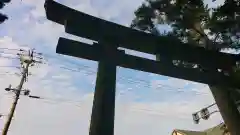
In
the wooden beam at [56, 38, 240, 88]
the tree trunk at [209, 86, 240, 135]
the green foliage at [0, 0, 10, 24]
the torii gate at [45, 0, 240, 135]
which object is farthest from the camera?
the green foliage at [0, 0, 10, 24]

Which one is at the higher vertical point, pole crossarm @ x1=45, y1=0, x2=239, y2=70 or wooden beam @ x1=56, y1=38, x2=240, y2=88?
pole crossarm @ x1=45, y1=0, x2=239, y2=70

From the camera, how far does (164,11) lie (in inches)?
333

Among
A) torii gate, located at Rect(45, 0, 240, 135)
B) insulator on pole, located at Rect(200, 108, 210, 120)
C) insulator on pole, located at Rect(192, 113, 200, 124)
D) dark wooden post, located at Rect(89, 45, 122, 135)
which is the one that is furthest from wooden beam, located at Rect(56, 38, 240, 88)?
insulator on pole, located at Rect(192, 113, 200, 124)

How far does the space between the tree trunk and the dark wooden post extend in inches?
135

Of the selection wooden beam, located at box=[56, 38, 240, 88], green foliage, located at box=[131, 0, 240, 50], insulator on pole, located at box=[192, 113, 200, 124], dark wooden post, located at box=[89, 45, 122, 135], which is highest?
green foliage, located at box=[131, 0, 240, 50]

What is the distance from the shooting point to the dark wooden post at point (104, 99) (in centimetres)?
452

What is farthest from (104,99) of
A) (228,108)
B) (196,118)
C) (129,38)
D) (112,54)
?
(196,118)

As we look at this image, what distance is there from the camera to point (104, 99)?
473cm

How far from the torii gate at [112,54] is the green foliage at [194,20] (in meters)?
1.00

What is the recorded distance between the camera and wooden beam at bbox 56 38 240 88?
17.0ft

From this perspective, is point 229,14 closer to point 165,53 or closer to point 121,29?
point 165,53

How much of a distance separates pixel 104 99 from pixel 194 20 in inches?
199

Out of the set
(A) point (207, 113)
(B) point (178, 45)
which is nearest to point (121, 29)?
(B) point (178, 45)

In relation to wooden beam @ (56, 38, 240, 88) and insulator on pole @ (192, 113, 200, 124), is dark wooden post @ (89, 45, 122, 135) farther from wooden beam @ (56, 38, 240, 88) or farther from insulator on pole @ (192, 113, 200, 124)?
insulator on pole @ (192, 113, 200, 124)
